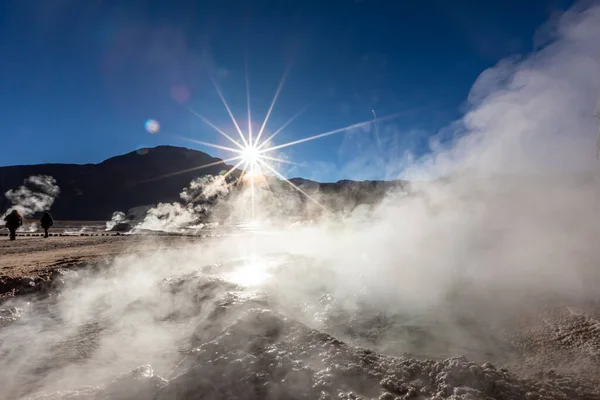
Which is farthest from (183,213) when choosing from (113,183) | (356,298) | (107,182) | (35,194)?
(35,194)

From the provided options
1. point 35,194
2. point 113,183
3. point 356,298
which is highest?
point 113,183

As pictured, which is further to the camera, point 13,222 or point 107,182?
point 107,182

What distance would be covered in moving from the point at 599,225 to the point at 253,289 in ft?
20.8

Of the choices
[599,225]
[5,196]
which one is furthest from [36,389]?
[5,196]

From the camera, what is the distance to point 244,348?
2943mm

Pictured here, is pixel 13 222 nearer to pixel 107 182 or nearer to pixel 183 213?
pixel 183 213

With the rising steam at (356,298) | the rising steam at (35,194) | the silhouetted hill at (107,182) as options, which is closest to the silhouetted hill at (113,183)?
the silhouetted hill at (107,182)

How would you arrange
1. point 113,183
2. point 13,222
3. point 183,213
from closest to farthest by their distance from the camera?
1. point 13,222
2. point 183,213
3. point 113,183

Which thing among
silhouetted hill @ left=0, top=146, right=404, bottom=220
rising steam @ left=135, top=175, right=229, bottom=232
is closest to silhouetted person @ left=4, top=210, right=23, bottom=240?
rising steam @ left=135, top=175, right=229, bottom=232

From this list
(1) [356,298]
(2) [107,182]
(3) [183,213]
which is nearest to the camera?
(1) [356,298]

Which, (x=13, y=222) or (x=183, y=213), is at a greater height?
(x=183, y=213)

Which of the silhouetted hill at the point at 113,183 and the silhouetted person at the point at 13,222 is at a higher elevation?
the silhouetted hill at the point at 113,183

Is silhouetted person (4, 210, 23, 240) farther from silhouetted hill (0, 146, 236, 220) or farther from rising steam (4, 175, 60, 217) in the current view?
silhouetted hill (0, 146, 236, 220)

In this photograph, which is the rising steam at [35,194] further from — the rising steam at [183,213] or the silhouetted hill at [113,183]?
the rising steam at [183,213]
